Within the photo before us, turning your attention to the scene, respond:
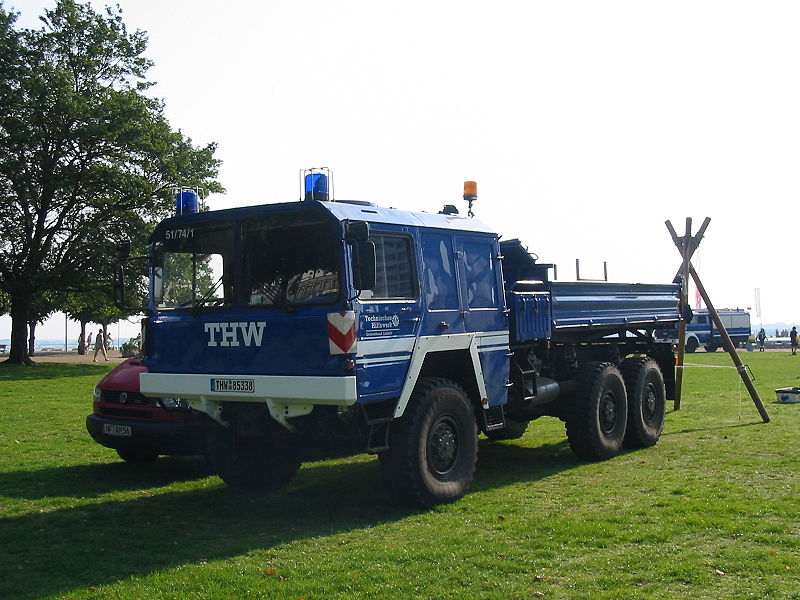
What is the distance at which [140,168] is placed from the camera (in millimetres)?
35281

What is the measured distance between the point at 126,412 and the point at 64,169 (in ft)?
81.2

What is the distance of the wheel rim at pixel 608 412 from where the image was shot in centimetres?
1173

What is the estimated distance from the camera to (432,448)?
8.65 m

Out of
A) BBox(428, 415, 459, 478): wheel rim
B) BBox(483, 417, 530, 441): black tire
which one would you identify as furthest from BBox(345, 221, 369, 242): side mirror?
BBox(483, 417, 530, 441): black tire

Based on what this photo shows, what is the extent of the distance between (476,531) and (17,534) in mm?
4032

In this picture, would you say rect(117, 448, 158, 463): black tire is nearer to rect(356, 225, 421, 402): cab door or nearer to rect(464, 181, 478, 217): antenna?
rect(356, 225, 421, 402): cab door

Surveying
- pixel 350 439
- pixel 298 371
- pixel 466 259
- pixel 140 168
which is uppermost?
pixel 140 168

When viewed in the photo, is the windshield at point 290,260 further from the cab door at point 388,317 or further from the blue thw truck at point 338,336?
the cab door at point 388,317

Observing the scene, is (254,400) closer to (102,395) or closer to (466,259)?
(466,259)

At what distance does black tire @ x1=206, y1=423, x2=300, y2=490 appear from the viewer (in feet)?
31.2

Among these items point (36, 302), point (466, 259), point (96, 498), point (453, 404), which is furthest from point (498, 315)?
point (36, 302)

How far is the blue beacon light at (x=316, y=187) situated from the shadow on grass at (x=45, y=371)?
67.7ft

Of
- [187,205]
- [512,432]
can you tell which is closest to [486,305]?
[187,205]

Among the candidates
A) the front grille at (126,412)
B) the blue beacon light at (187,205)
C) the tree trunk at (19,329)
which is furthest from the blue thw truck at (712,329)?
the blue beacon light at (187,205)
